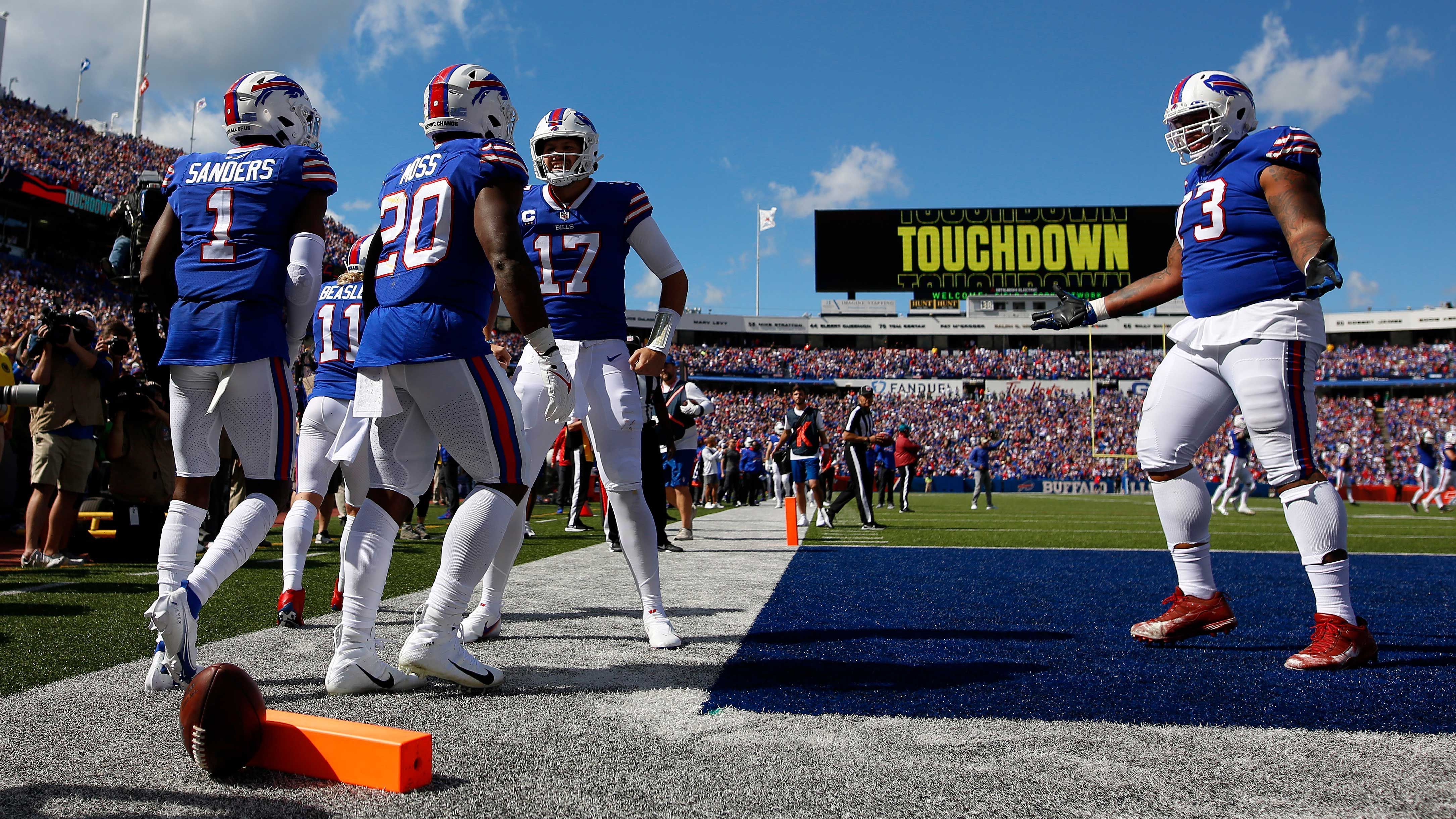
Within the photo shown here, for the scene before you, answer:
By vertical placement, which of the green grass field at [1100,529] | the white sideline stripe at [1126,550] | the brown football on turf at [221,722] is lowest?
the green grass field at [1100,529]

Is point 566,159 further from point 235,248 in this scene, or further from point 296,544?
point 296,544

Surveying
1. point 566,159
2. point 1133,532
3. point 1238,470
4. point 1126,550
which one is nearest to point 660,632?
point 566,159

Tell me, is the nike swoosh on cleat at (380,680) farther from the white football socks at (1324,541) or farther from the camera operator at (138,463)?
the camera operator at (138,463)

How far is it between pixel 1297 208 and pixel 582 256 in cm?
278

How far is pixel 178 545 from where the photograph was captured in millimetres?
2986

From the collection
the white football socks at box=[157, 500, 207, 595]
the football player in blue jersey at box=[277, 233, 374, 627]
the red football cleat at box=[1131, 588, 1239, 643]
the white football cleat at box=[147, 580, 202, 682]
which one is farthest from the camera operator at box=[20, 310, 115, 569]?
the red football cleat at box=[1131, 588, 1239, 643]

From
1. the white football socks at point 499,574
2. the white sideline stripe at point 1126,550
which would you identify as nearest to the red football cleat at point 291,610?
the white football socks at point 499,574

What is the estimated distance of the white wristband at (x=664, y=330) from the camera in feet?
12.0

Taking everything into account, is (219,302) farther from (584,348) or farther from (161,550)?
(584,348)

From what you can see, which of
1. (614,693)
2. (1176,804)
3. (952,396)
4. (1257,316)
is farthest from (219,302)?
(952,396)

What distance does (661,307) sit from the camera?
12.6ft

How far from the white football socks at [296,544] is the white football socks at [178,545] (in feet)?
2.23

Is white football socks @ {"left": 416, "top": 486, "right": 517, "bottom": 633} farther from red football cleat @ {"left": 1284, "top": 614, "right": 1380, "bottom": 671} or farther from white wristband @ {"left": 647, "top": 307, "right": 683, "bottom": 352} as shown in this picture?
red football cleat @ {"left": 1284, "top": 614, "right": 1380, "bottom": 671}

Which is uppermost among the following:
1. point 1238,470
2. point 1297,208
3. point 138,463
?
point 1297,208
